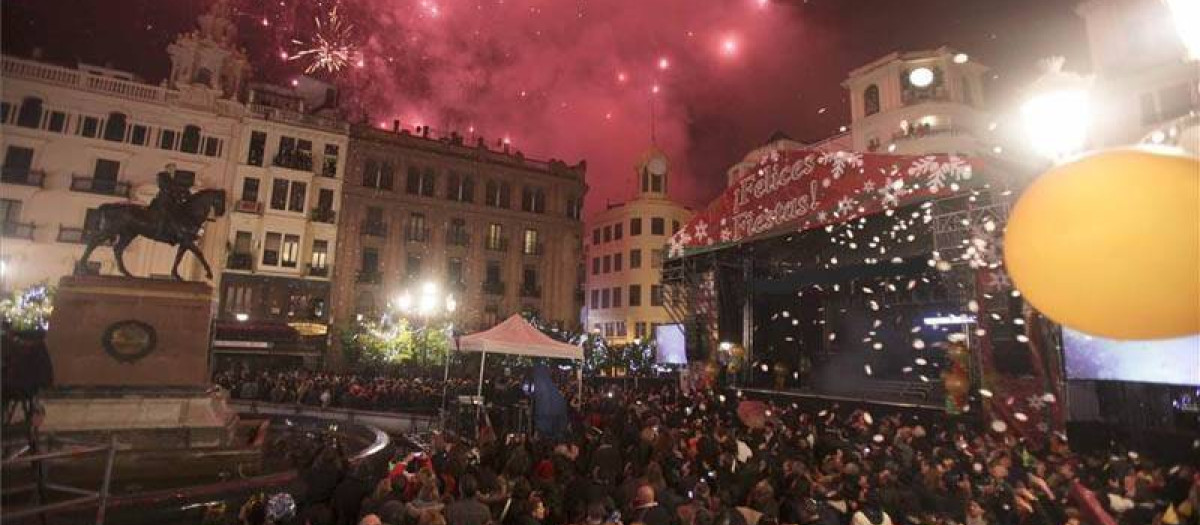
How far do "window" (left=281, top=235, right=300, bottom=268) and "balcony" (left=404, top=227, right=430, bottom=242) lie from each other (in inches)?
257

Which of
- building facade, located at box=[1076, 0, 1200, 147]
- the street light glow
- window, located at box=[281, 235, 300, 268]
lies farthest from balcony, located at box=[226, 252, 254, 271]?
building facade, located at box=[1076, 0, 1200, 147]

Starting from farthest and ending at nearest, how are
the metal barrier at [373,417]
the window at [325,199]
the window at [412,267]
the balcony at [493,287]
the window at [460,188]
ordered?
the window at [460,188], the balcony at [493,287], the window at [412,267], the window at [325,199], the metal barrier at [373,417]

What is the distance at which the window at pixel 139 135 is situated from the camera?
32.2m

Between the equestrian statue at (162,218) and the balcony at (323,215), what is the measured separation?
2771 cm

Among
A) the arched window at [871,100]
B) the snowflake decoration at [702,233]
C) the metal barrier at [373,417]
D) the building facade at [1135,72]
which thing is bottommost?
the metal barrier at [373,417]

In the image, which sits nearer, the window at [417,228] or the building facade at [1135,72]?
the building facade at [1135,72]

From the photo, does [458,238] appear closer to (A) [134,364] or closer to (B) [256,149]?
(B) [256,149]

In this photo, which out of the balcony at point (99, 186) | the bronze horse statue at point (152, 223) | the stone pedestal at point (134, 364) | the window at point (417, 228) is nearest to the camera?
the stone pedestal at point (134, 364)

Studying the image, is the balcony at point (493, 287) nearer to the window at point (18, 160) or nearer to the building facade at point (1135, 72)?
the window at point (18, 160)

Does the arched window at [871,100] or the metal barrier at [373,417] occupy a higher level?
the arched window at [871,100]

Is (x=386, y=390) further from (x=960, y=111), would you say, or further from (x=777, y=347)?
(x=960, y=111)

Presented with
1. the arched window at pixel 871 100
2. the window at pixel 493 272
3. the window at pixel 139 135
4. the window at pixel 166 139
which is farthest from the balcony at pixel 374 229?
the arched window at pixel 871 100

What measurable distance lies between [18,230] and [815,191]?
120 feet

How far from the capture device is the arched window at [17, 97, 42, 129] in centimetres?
3000
